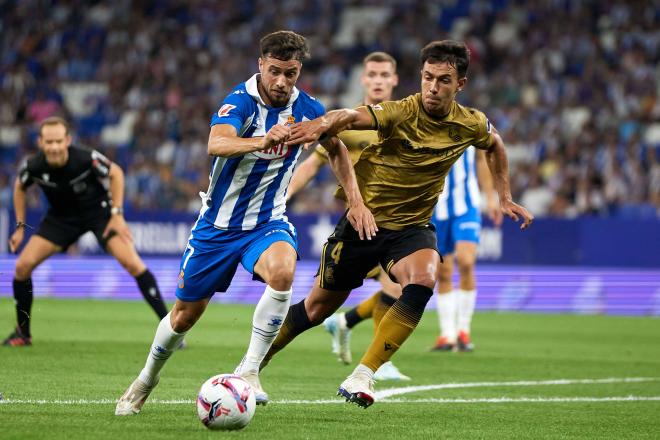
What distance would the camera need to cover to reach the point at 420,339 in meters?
14.6

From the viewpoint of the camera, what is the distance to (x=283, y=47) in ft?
→ 23.8

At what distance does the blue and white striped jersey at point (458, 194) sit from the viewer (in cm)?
1291

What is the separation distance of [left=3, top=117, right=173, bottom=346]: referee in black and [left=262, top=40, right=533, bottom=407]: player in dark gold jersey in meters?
4.44

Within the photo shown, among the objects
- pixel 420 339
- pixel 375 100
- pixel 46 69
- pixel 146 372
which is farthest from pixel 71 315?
pixel 46 69

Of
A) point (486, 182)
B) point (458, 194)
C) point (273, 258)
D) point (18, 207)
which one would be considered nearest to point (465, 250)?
point (458, 194)

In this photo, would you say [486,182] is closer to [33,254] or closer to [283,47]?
[33,254]

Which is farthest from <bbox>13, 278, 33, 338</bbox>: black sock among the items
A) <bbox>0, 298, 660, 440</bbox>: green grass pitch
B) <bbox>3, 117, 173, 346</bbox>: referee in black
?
<bbox>0, 298, 660, 440</bbox>: green grass pitch

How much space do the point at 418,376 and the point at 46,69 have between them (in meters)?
22.4

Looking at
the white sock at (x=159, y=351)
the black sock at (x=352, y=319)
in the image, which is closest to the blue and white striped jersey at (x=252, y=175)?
the white sock at (x=159, y=351)

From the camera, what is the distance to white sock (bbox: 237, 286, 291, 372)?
7227 millimetres

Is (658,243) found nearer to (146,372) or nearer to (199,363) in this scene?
(199,363)

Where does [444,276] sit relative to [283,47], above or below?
below

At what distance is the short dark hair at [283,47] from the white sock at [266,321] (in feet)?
4.67

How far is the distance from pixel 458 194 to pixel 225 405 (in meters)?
6.74
